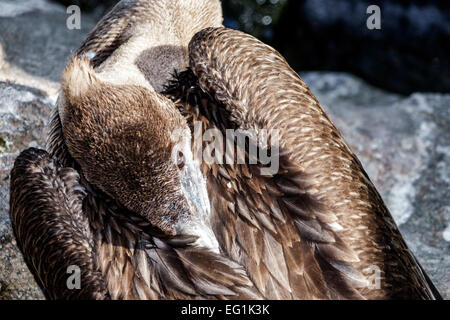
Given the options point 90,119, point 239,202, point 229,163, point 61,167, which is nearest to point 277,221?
point 239,202

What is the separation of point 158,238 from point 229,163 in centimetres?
63

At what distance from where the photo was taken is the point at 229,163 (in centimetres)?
349

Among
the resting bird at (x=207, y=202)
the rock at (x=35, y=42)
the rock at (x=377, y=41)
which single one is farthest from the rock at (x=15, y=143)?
the rock at (x=377, y=41)

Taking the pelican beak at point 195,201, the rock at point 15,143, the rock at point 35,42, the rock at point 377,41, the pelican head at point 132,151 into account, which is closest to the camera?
the pelican head at point 132,151

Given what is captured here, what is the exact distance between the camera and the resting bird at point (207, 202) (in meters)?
3.09

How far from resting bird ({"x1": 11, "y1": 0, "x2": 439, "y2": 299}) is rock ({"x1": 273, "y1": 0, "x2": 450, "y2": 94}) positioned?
134 inches

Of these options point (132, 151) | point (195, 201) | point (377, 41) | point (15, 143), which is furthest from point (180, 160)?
point (377, 41)

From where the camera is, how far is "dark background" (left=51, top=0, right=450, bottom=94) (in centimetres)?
660

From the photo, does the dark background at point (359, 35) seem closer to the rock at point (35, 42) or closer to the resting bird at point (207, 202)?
the rock at point (35, 42)

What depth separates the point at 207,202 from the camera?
11.2 feet

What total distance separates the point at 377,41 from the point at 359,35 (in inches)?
9.4

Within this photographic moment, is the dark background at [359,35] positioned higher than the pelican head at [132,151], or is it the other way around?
the pelican head at [132,151]

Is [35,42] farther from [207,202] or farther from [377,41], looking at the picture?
[377,41]

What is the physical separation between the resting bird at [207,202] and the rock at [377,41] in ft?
11.2
